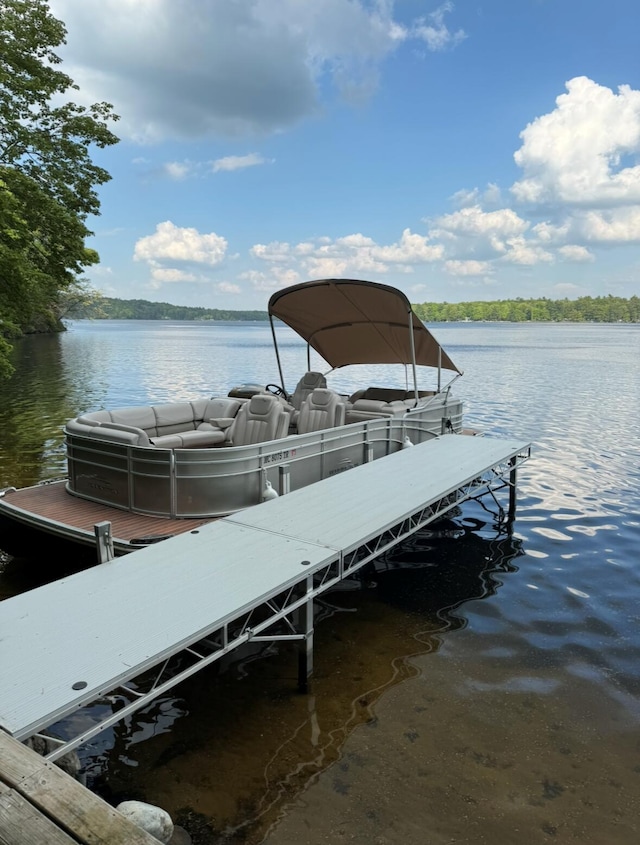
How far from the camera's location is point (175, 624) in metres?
3.82

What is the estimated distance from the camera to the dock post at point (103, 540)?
500 cm

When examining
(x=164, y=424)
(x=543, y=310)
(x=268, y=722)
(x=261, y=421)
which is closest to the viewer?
(x=268, y=722)

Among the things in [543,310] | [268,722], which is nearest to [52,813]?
[268,722]

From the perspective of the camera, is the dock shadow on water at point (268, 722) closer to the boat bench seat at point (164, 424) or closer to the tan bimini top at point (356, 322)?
the boat bench seat at point (164, 424)

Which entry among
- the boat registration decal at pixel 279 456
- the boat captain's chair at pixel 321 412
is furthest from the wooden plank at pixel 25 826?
the boat captain's chair at pixel 321 412

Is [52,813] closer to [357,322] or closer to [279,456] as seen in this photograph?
[279,456]

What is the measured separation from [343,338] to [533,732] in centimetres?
886

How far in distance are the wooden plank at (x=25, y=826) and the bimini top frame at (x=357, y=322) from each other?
842 cm

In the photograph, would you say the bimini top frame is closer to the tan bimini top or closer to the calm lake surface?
the tan bimini top

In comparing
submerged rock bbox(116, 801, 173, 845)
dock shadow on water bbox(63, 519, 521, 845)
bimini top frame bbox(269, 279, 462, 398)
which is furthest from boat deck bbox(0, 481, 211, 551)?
bimini top frame bbox(269, 279, 462, 398)

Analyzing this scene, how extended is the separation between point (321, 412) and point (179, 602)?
5646mm

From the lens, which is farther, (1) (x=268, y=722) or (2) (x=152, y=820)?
(1) (x=268, y=722)

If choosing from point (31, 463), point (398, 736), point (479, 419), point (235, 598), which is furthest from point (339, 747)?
point (479, 419)

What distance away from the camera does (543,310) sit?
169250 millimetres
